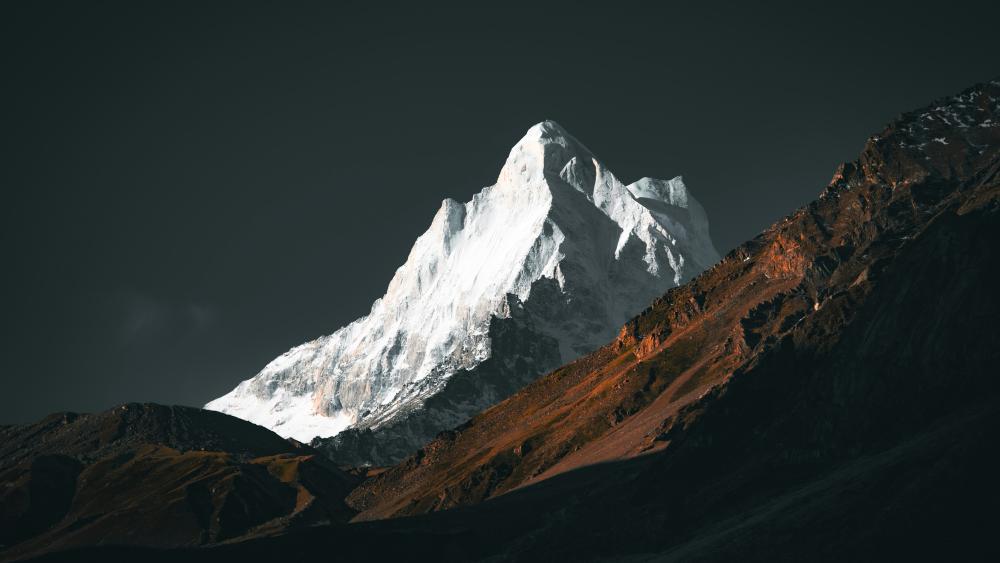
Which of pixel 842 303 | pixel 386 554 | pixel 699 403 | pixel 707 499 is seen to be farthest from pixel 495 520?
pixel 842 303

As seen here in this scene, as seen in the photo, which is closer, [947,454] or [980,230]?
[947,454]

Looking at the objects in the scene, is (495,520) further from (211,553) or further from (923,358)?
(923,358)

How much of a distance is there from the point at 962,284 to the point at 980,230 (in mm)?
13019

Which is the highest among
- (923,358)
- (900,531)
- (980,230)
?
(980,230)

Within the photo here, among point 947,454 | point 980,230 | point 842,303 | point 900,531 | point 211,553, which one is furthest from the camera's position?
point 211,553

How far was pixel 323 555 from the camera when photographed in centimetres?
17462

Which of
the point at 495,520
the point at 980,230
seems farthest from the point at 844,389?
the point at 495,520

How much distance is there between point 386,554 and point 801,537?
89.7 metres

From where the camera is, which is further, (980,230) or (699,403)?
(699,403)

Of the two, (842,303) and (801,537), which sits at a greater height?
(842,303)

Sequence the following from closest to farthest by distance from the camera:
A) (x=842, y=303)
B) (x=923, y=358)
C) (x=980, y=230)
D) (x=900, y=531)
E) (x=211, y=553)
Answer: (x=900, y=531) < (x=923, y=358) < (x=980, y=230) < (x=842, y=303) < (x=211, y=553)

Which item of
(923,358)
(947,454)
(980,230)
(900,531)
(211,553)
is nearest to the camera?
(900,531)

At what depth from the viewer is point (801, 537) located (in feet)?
341

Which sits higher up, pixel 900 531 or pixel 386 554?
pixel 386 554
